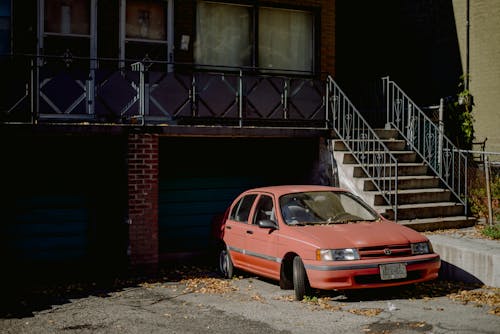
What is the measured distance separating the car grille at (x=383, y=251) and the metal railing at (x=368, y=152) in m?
3.49

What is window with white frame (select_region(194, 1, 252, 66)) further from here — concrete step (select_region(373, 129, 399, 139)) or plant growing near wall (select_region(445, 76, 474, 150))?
plant growing near wall (select_region(445, 76, 474, 150))

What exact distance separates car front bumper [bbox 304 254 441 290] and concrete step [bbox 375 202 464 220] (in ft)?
11.9

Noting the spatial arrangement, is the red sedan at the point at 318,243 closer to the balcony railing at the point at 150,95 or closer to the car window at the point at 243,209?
the car window at the point at 243,209

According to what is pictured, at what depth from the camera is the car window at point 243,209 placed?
1093 centimetres

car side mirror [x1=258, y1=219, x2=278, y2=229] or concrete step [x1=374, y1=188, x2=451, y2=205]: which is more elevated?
concrete step [x1=374, y1=188, x2=451, y2=205]

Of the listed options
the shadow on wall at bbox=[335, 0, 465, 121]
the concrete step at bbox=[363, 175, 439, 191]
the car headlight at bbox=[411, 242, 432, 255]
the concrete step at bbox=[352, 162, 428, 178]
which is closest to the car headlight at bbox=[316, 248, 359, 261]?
the car headlight at bbox=[411, 242, 432, 255]

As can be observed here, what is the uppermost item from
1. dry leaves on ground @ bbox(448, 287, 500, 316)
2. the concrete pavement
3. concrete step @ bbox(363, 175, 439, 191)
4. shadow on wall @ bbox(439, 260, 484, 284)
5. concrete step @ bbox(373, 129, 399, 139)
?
concrete step @ bbox(373, 129, 399, 139)

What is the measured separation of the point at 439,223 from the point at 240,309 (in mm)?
5421

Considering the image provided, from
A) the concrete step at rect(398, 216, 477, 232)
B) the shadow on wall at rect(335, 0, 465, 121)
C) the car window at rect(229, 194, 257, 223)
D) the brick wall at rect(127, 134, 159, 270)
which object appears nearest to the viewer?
the car window at rect(229, 194, 257, 223)

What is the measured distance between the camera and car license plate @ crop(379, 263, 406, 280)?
872 centimetres

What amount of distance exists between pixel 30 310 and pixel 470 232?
25.5 ft

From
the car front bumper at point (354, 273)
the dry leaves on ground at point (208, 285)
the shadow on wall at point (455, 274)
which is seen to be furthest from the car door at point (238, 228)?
the shadow on wall at point (455, 274)

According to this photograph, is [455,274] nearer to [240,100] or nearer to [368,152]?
[368,152]

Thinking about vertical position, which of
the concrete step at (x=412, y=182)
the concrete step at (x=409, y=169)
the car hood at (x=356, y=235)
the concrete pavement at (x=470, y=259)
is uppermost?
the concrete step at (x=409, y=169)
